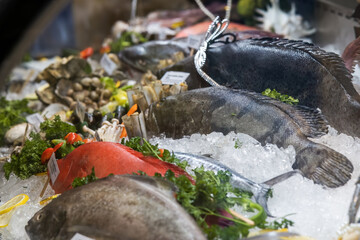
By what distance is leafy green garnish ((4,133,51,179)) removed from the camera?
2.22 m

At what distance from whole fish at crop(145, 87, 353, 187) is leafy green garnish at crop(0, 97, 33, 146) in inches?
59.2

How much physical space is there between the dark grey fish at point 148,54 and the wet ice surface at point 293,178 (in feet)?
6.28

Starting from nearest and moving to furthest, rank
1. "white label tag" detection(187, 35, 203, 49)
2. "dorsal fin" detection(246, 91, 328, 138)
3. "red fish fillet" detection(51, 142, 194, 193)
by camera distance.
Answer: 1. "red fish fillet" detection(51, 142, 194, 193)
2. "dorsal fin" detection(246, 91, 328, 138)
3. "white label tag" detection(187, 35, 203, 49)

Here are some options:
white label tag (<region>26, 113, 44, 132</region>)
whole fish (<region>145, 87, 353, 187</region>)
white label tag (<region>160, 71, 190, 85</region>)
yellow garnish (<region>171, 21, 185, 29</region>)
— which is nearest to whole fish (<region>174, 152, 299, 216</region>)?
whole fish (<region>145, 87, 353, 187</region>)

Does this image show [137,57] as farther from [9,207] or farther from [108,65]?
[9,207]

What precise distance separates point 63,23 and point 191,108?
13.9 feet

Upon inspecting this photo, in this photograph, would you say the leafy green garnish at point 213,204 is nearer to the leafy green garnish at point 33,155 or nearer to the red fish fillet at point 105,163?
the red fish fillet at point 105,163

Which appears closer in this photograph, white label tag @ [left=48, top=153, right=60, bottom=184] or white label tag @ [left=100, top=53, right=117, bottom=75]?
white label tag @ [left=48, top=153, right=60, bottom=184]

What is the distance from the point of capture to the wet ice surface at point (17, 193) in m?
1.81

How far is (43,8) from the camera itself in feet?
2.02

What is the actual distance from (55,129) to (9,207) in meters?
0.66

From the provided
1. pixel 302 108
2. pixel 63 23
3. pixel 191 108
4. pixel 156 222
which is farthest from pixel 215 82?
pixel 63 23

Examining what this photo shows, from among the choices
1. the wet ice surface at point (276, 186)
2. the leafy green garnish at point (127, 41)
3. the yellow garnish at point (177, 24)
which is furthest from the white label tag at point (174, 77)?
the yellow garnish at point (177, 24)

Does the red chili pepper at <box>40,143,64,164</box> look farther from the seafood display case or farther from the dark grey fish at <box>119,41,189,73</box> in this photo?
the dark grey fish at <box>119,41,189,73</box>
